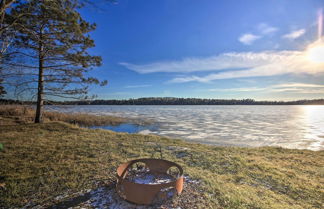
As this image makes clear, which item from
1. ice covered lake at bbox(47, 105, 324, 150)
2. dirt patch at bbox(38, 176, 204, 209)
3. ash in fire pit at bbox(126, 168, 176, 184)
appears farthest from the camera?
Result: ice covered lake at bbox(47, 105, 324, 150)

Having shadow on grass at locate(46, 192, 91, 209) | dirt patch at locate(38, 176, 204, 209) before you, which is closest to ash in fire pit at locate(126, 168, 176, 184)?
dirt patch at locate(38, 176, 204, 209)

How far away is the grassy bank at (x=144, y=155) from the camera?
9.87 ft

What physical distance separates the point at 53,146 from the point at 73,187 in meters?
3.45

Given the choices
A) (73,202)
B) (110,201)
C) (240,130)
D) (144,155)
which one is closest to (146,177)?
(110,201)

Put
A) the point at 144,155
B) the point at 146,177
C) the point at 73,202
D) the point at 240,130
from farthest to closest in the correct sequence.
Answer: the point at 240,130 → the point at 144,155 → the point at 146,177 → the point at 73,202

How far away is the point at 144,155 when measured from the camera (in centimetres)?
558

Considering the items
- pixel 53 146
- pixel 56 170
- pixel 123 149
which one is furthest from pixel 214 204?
pixel 53 146

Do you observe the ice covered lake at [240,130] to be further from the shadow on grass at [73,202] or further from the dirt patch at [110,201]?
the shadow on grass at [73,202]

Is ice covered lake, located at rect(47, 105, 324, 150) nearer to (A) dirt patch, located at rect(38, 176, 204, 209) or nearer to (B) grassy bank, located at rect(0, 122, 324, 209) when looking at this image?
(B) grassy bank, located at rect(0, 122, 324, 209)

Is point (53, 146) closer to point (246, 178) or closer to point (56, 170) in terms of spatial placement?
point (56, 170)

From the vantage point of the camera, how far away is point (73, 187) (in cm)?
317

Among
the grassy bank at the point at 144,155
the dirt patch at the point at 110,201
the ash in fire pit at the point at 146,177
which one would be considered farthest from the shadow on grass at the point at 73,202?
the ash in fire pit at the point at 146,177

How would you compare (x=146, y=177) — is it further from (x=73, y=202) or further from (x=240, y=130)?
(x=240, y=130)

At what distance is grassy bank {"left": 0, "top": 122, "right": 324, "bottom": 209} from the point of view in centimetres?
301
